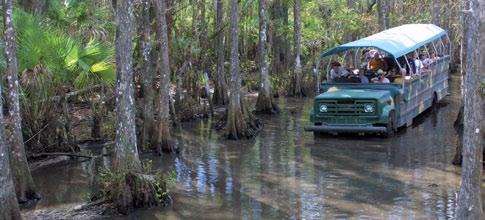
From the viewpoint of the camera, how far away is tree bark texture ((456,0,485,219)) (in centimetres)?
760

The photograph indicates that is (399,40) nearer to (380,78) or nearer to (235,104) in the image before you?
(380,78)

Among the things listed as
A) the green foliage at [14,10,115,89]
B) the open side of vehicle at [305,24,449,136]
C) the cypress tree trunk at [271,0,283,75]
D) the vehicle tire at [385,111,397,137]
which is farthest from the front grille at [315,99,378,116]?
the cypress tree trunk at [271,0,283,75]

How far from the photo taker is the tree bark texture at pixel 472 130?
299 inches

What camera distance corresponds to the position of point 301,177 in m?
12.9

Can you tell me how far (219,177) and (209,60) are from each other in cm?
1304

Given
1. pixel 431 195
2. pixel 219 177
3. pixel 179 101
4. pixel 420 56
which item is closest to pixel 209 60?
pixel 179 101

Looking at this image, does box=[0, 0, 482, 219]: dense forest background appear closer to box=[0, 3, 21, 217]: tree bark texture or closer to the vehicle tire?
box=[0, 3, 21, 217]: tree bark texture

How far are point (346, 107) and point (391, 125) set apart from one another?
1.34 metres

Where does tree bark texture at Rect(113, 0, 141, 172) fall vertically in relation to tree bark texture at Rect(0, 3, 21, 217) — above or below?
above

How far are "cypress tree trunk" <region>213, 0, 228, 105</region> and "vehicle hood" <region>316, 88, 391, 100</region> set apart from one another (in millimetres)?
6003

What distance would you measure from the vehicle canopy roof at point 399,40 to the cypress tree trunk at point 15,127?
31.0 ft

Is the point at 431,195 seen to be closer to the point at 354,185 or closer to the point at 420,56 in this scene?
the point at 354,185

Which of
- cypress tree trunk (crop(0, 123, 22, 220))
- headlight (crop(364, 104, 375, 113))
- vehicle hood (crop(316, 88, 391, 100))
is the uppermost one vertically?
vehicle hood (crop(316, 88, 391, 100))

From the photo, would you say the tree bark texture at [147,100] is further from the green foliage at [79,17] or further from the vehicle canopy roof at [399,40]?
the vehicle canopy roof at [399,40]
